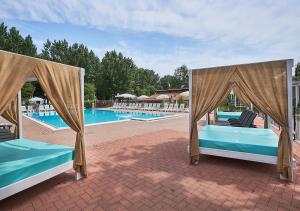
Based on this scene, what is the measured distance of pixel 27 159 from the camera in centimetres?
327

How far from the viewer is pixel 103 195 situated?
3.12 m

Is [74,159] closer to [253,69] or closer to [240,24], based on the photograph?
[253,69]

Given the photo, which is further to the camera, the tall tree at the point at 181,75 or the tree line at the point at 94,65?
the tall tree at the point at 181,75

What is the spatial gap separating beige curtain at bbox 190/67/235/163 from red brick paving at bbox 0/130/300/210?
2.18ft

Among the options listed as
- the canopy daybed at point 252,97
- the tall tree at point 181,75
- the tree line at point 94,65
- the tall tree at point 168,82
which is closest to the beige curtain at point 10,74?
the canopy daybed at point 252,97

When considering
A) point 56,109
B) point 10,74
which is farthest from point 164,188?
point 10,74

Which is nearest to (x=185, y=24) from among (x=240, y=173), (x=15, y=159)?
(x=240, y=173)

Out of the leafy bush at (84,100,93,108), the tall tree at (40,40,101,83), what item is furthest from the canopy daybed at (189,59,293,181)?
the tall tree at (40,40,101,83)

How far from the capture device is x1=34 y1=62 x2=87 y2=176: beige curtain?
10.8 ft

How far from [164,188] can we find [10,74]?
3071 mm

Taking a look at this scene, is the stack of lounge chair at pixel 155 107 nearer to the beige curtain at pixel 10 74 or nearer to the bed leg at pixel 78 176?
the bed leg at pixel 78 176

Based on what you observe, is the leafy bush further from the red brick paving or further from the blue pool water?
the red brick paving

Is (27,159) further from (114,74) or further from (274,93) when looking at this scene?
(114,74)

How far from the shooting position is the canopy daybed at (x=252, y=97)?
366 centimetres
